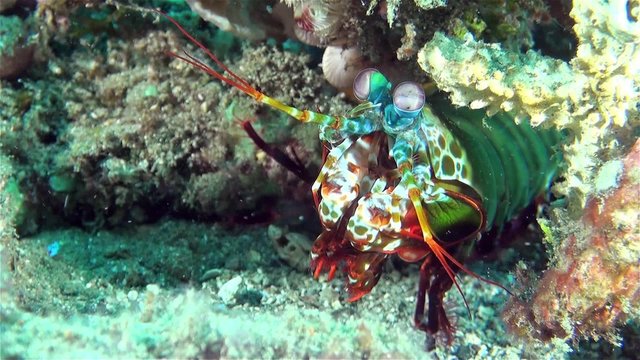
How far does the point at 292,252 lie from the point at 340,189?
3.36ft

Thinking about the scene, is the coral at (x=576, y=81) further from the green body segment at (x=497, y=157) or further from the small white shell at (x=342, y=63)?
the small white shell at (x=342, y=63)

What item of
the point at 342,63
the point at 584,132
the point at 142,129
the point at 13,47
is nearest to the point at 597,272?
the point at 584,132

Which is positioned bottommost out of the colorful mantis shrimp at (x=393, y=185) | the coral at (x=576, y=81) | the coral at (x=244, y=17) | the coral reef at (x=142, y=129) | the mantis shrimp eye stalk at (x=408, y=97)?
the coral reef at (x=142, y=129)

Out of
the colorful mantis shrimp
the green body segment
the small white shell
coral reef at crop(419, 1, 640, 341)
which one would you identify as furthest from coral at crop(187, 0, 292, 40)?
coral reef at crop(419, 1, 640, 341)

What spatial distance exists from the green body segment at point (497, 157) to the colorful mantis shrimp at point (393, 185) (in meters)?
0.01

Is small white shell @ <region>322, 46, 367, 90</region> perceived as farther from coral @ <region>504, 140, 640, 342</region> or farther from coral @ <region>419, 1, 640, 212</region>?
coral @ <region>504, 140, 640, 342</region>

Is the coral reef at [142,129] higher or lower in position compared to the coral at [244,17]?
lower

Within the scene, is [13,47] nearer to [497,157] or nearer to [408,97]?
[408,97]

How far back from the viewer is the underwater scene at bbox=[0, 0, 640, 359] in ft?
6.66

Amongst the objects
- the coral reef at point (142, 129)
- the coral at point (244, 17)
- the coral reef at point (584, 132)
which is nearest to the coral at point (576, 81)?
the coral reef at point (584, 132)

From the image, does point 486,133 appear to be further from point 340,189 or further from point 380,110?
point 340,189

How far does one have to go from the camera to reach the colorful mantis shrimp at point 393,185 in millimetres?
2484

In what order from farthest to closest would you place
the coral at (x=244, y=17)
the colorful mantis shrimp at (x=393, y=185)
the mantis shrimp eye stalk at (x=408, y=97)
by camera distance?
the coral at (x=244, y=17) < the colorful mantis shrimp at (x=393, y=185) < the mantis shrimp eye stalk at (x=408, y=97)

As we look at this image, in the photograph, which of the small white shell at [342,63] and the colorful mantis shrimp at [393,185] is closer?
the colorful mantis shrimp at [393,185]
